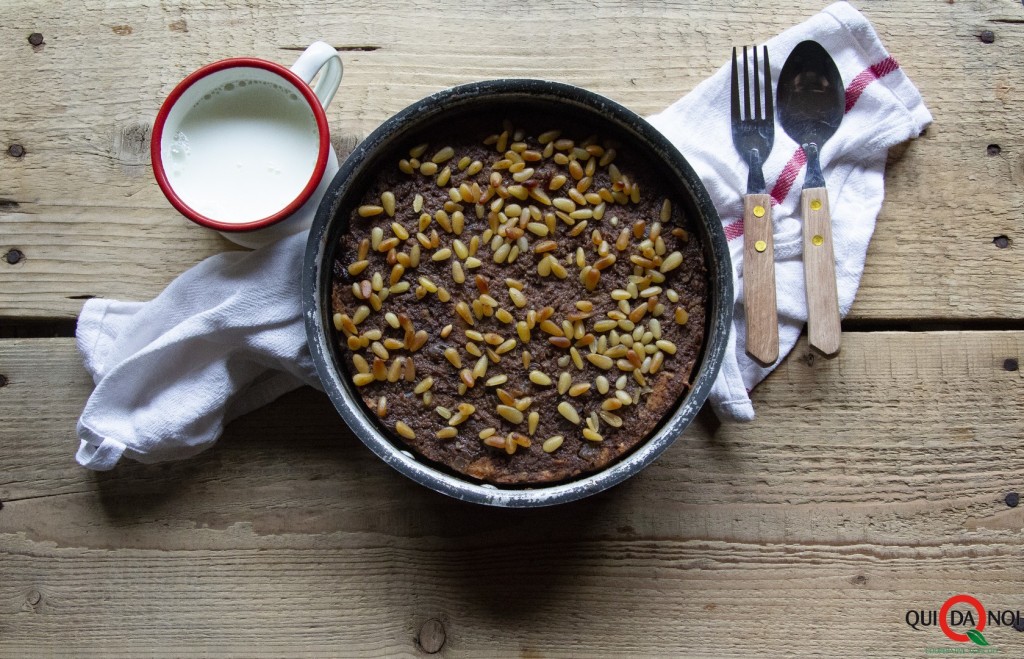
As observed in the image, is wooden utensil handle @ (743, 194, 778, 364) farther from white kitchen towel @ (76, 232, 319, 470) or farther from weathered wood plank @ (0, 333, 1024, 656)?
white kitchen towel @ (76, 232, 319, 470)

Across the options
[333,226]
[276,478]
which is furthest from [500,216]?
[276,478]

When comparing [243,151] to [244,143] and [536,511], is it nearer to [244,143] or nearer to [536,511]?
[244,143]

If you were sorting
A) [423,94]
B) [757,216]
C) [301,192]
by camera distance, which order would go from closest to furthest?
[301,192], [757,216], [423,94]

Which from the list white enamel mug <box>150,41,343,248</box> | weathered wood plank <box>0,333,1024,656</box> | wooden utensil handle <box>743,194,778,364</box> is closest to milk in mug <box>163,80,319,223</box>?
white enamel mug <box>150,41,343,248</box>

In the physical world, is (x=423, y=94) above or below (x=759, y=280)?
→ above

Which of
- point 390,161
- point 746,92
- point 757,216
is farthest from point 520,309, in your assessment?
point 746,92

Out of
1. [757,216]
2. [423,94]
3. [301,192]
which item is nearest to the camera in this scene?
[301,192]

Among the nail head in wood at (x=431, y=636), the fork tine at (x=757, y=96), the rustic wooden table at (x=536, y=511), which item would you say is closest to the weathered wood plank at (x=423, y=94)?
the rustic wooden table at (x=536, y=511)
